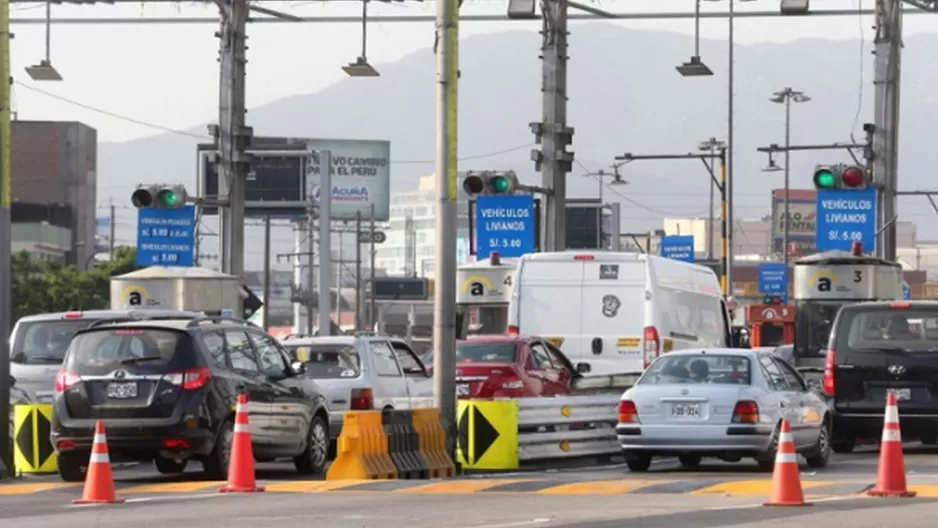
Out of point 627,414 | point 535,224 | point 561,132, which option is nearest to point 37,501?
point 627,414

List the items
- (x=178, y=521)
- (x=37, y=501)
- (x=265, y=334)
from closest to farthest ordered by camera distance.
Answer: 1. (x=178, y=521)
2. (x=37, y=501)
3. (x=265, y=334)

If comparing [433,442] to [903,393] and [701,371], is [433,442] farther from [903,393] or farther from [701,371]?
[903,393]

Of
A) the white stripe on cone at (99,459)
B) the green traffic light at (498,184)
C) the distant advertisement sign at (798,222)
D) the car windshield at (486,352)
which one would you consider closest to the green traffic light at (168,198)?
the green traffic light at (498,184)

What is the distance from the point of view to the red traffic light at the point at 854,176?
35.9 metres

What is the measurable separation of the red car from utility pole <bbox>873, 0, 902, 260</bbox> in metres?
11.4

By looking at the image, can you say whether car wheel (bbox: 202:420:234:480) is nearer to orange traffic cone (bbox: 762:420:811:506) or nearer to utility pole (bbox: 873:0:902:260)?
orange traffic cone (bbox: 762:420:811:506)

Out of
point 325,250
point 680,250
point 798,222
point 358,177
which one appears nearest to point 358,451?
point 325,250

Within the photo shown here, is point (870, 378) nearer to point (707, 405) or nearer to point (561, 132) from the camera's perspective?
point (707, 405)

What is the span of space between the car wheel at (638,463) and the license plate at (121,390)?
537 cm

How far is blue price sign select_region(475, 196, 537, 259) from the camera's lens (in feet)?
136

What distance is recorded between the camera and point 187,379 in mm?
20703

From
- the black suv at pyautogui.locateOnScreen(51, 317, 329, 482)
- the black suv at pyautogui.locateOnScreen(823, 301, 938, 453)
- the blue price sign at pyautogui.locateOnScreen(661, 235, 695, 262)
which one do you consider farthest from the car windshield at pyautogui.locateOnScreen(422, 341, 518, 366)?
the blue price sign at pyautogui.locateOnScreen(661, 235, 695, 262)

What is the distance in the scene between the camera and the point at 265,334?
22094mm

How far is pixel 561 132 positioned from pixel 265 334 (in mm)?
14330
